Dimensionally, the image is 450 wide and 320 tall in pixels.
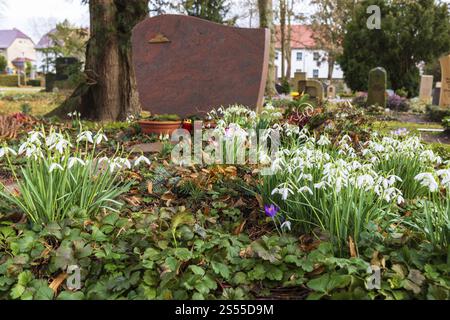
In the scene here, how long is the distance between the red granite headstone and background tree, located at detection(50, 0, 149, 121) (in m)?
2.05

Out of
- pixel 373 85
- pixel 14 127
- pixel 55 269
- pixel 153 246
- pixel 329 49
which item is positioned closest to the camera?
pixel 55 269

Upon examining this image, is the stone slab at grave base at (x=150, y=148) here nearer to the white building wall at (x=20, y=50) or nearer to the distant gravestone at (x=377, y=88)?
the distant gravestone at (x=377, y=88)

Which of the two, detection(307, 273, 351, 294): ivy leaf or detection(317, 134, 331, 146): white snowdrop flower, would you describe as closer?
detection(307, 273, 351, 294): ivy leaf

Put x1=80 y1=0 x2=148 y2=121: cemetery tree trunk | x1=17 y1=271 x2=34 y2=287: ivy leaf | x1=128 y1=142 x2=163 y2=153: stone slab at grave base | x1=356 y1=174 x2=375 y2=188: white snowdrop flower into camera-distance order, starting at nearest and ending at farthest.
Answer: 1. x1=17 y1=271 x2=34 y2=287: ivy leaf
2. x1=356 y1=174 x2=375 y2=188: white snowdrop flower
3. x1=128 y1=142 x2=163 y2=153: stone slab at grave base
4. x1=80 y1=0 x2=148 y2=121: cemetery tree trunk

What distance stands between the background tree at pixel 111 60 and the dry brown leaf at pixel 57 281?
7.96m

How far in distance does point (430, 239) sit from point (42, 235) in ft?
7.10

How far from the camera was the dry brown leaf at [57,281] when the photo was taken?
225cm

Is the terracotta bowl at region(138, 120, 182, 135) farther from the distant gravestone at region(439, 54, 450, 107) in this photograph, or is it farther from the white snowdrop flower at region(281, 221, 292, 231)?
the distant gravestone at region(439, 54, 450, 107)

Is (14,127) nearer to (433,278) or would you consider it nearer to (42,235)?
(42,235)

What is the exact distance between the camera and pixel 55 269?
2318 mm

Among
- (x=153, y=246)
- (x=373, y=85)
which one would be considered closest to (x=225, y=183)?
(x=153, y=246)

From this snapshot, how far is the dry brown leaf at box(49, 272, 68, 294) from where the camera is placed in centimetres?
225

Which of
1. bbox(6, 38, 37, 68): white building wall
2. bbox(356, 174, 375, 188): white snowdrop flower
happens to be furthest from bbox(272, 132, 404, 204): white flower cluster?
bbox(6, 38, 37, 68): white building wall

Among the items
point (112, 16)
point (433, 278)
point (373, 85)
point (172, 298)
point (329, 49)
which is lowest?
point (172, 298)
